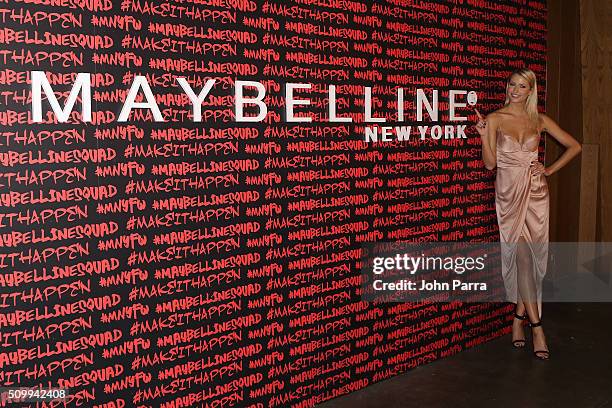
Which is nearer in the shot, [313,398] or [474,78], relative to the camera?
[313,398]

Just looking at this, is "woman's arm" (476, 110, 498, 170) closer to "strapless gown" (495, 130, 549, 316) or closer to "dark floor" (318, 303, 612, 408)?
"strapless gown" (495, 130, 549, 316)

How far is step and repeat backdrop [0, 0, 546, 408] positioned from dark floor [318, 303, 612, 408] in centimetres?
14

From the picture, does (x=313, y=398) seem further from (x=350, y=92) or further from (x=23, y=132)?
(x=23, y=132)

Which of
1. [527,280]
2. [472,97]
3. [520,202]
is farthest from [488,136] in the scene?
[527,280]

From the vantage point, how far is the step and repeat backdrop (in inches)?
107

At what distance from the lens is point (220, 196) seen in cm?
325

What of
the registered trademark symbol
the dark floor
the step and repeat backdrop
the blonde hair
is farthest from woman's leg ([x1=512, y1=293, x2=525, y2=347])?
the registered trademark symbol

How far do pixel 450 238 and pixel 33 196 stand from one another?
2.70 m

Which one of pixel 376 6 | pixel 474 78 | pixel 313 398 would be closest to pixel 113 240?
pixel 313 398

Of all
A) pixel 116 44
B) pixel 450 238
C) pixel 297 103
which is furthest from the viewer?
pixel 450 238

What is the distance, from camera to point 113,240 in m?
2.91

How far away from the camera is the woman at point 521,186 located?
4500mm

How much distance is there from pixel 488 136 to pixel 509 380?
151 cm

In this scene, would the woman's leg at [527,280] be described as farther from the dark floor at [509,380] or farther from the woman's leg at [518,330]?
the dark floor at [509,380]
